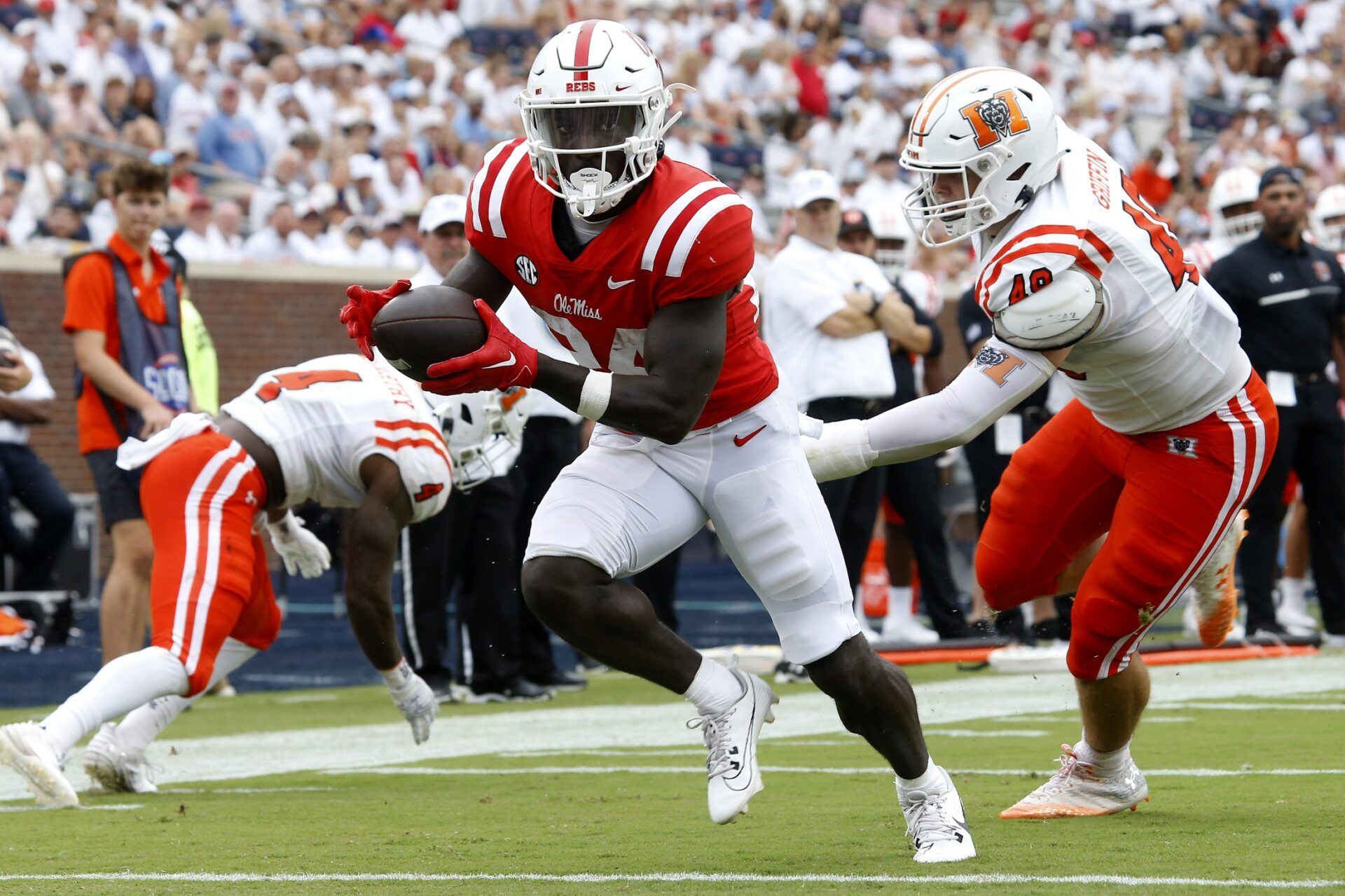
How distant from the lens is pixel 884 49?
2073 centimetres

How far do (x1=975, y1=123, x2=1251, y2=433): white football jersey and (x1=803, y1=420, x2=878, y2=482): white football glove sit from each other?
0.38m

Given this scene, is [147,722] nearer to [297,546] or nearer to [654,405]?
[297,546]

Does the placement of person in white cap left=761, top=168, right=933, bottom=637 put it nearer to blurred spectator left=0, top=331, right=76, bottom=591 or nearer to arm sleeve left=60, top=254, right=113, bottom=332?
arm sleeve left=60, top=254, right=113, bottom=332

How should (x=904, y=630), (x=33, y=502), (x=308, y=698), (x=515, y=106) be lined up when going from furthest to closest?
(x=515, y=106)
(x=33, y=502)
(x=904, y=630)
(x=308, y=698)

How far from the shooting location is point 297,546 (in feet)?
19.5

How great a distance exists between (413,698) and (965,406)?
2.25 meters

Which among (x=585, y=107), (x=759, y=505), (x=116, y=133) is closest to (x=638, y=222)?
(x=585, y=107)

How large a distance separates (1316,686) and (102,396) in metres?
4.82

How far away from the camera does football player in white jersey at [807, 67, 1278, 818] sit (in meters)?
4.00

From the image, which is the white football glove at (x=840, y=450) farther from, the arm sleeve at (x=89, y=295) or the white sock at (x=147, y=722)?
the arm sleeve at (x=89, y=295)

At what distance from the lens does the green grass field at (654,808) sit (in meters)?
3.69

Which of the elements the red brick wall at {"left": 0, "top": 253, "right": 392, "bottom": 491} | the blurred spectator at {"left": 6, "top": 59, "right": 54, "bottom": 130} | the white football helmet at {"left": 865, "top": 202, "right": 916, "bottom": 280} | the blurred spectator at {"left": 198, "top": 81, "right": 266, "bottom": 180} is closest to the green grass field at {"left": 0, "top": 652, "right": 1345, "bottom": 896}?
the white football helmet at {"left": 865, "top": 202, "right": 916, "bottom": 280}

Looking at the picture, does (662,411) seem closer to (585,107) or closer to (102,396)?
(585,107)

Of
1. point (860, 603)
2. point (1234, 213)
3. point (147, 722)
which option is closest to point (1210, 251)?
point (1234, 213)
